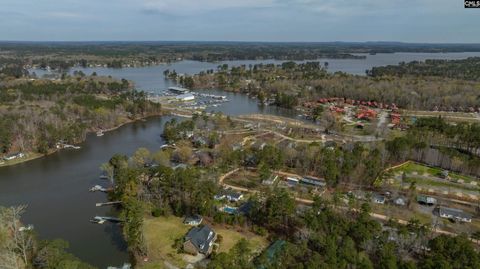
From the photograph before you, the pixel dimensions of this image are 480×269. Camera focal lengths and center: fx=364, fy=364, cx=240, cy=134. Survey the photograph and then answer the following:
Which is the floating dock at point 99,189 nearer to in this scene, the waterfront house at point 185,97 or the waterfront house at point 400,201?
the waterfront house at point 400,201

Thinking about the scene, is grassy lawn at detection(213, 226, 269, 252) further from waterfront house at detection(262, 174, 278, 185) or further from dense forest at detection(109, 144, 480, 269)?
waterfront house at detection(262, 174, 278, 185)

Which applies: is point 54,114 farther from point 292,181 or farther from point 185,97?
point 292,181

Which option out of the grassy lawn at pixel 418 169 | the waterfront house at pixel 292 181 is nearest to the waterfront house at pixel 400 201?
the grassy lawn at pixel 418 169

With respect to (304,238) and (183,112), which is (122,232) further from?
(183,112)

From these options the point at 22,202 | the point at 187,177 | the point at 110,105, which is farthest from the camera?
the point at 110,105

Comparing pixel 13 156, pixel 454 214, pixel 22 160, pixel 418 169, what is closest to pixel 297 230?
pixel 454 214

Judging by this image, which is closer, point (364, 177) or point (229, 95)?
point (364, 177)

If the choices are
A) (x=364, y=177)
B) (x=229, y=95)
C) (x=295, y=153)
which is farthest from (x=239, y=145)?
(x=229, y=95)
